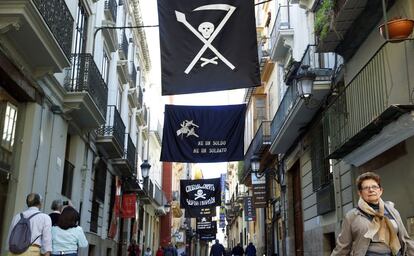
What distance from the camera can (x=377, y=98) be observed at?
9305 millimetres

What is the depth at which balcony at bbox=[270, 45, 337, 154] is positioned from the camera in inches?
531

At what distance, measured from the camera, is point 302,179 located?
17172 millimetres

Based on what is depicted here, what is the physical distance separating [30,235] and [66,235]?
0.60 m

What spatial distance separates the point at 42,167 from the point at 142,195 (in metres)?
16.5

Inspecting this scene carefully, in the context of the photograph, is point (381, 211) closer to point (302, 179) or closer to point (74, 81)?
point (74, 81)

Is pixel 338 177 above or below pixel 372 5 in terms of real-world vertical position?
below

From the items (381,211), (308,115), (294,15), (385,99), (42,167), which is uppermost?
(294,15)

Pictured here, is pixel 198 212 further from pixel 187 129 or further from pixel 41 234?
pixel 41 234

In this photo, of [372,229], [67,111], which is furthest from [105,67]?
[372,229]

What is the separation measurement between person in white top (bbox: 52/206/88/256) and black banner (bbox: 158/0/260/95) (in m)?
2.27

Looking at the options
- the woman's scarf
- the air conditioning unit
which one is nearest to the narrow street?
the woman's scarf

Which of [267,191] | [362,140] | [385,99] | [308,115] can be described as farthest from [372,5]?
[267,191]

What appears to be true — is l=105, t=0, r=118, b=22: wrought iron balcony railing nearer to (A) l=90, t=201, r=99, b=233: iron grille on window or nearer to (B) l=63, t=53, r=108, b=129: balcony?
(B) l=63, t=53, r=108, b=129: balcony

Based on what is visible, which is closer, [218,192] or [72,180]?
[72,180]
